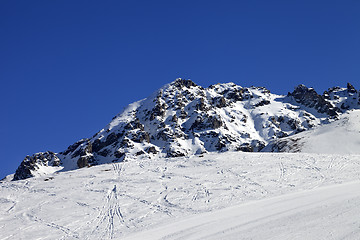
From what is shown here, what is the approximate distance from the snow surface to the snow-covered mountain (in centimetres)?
10067

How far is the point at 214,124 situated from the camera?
166 m

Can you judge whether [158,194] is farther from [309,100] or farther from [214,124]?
[309,100]

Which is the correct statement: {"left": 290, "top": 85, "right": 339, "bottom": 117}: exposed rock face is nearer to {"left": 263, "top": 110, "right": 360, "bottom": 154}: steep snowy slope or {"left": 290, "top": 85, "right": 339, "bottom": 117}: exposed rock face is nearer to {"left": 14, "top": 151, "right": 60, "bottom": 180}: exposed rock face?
{"left": 263, "top": 110, "right": 360, "bottom": 154}: steep snowy slope

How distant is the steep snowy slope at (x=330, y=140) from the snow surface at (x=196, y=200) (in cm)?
3285

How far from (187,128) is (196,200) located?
139426mm

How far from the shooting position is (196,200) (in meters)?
29.2

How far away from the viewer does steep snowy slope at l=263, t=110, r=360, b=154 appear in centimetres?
7331

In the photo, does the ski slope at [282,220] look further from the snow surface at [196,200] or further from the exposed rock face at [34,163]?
the exposed rock face at [34,163]

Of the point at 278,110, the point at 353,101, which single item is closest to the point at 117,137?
the point at 278,110

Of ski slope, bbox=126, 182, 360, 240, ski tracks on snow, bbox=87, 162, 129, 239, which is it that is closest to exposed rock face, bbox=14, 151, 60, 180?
ski tracks on snow, bbox=87, 162, 129, 239

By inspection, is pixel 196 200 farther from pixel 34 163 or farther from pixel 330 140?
pixel 34 163

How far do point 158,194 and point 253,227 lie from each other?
12.3 metres

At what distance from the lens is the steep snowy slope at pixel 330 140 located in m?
73.3

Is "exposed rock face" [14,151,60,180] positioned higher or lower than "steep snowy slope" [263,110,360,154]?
higher
